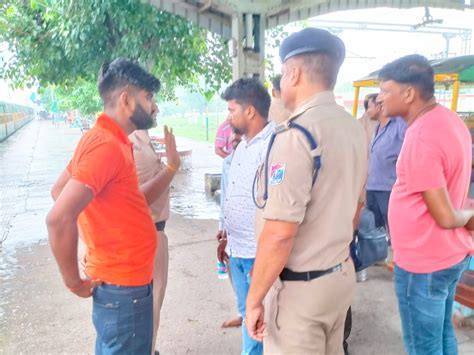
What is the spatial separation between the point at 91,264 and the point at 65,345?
1.64m

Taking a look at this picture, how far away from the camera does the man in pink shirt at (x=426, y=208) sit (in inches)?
71.1

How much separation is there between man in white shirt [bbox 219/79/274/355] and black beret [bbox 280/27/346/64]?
0.80 meters

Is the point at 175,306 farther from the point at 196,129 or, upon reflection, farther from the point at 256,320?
the point at 196,129

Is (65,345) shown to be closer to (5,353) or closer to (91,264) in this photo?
(5,353)

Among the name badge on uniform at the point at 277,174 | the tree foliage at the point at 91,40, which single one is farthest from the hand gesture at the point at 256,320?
the tree foliage at the point at 91,40

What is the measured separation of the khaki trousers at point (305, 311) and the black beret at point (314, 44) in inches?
31.0

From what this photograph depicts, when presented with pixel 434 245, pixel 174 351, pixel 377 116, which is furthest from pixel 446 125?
pixel 377 116

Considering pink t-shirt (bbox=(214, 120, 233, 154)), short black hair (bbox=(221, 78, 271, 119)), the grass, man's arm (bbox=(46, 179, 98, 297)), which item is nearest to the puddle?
pink t-shirt (bbox=(214, 120, 233, 154))

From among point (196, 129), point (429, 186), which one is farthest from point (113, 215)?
point (196, 129)

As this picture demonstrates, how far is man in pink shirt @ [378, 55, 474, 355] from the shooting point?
5.92 feet

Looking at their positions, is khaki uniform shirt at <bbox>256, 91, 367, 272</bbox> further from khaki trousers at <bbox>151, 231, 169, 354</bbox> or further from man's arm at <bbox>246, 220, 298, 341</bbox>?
khaki trousers at <bbox>151, 231, 169, 354</bbox>

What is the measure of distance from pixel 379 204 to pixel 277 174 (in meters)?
2.98

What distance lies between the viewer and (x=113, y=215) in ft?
5.60

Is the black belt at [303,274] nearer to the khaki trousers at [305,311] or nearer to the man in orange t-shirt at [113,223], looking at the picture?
the khaki trousers at [305,311]
